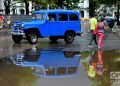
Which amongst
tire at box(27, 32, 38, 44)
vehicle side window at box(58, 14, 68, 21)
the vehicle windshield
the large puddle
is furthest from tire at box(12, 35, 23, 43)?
the large puddle

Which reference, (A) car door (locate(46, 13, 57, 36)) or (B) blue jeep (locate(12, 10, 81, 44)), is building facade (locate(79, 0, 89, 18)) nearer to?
(B) blue jeep (locate(12, 10, 81, 44))

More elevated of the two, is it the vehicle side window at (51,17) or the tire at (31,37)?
the vehicle side window at (51,17)

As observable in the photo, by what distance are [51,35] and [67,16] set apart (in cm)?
165

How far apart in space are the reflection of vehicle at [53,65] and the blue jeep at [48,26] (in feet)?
24.2

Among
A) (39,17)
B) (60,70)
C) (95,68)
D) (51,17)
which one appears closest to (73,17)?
(51,17)

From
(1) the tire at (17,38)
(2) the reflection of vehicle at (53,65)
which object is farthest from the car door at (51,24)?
(2) the reflection of vehicle at (53,65)

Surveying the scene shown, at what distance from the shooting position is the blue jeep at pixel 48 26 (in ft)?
80.9

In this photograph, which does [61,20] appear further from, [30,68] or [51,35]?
[30,68]

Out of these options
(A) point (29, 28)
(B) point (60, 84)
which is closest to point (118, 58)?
(B) point (60, 84)

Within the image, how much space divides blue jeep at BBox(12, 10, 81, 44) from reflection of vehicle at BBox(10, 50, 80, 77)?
290 inches

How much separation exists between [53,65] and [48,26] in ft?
36.1

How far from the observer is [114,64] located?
1417 cm

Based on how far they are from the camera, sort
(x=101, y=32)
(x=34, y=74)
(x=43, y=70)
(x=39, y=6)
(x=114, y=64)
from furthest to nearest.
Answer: (x=39, y=6)
(x=101, y=32)
(x=114, y=64)
(x=43, y=70)
(x=34, y=74)

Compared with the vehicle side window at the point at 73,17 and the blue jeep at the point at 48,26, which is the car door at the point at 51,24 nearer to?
the blue jeep at the point at 48,26
